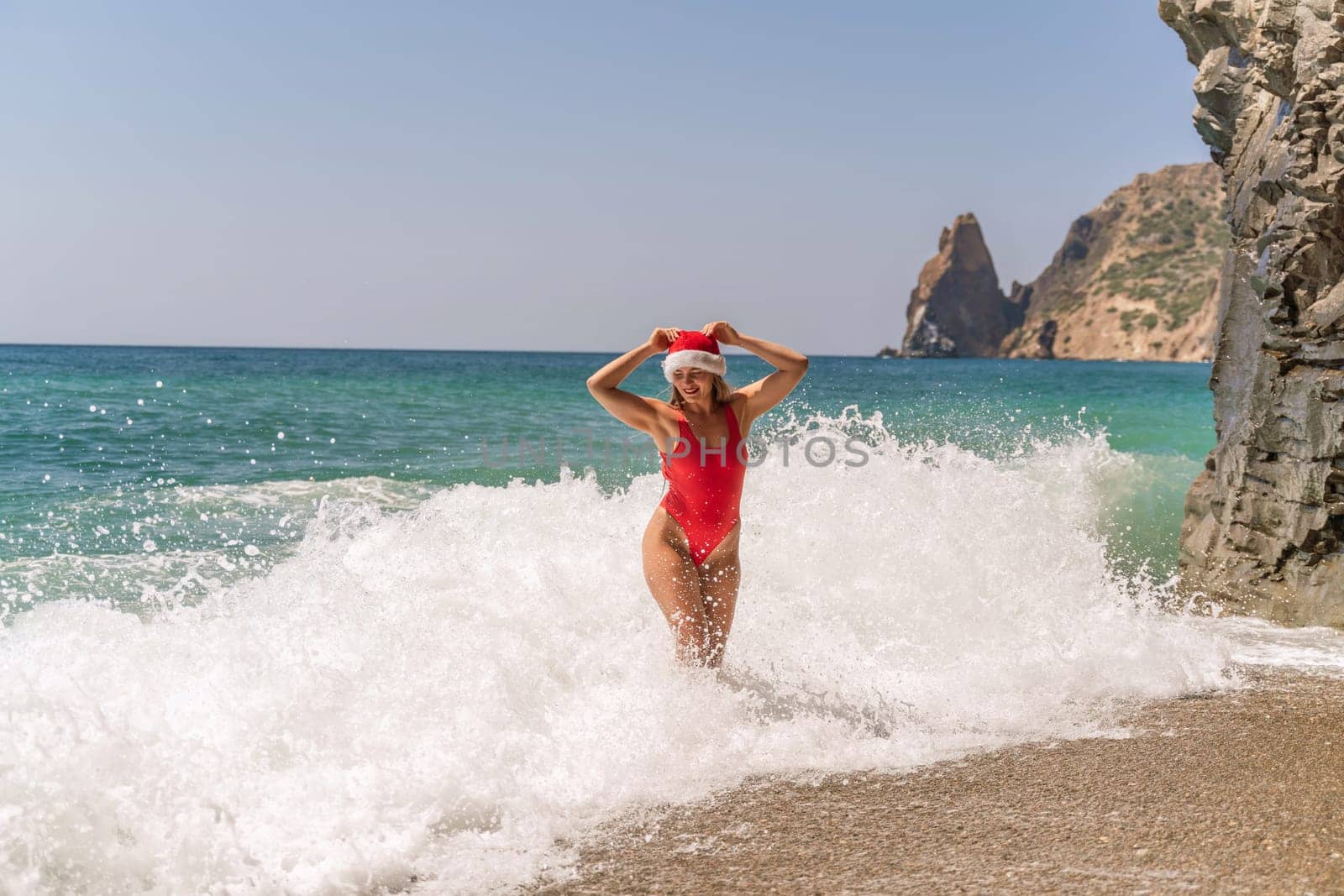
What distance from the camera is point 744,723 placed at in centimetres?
416

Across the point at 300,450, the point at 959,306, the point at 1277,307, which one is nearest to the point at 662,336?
the point at 1277,307

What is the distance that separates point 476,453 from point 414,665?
12393mm

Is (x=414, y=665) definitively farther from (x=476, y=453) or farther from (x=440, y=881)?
(x=476, y=453)

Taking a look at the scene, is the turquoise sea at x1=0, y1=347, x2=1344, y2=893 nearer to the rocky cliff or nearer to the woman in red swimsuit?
the woman in red swimsuit

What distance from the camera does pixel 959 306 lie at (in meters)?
118

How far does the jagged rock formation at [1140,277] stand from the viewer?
8112 centimetres

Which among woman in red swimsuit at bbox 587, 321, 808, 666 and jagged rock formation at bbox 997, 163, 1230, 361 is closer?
woman in red swimsuit at bbox 587, 321, 808, 666

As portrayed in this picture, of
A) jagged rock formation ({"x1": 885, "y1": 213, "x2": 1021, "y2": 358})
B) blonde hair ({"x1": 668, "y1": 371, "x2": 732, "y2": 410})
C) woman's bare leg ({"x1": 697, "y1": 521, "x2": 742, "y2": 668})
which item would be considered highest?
jagged rock formation ({"x1": 885, "y1": 213, "x2": 1021, "y2": 358})

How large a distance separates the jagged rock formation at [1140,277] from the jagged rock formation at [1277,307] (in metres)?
76.6

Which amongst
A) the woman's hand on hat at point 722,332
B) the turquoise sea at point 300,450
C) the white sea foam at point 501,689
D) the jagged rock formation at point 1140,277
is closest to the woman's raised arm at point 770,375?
the woman's hand on hat at point 722,332

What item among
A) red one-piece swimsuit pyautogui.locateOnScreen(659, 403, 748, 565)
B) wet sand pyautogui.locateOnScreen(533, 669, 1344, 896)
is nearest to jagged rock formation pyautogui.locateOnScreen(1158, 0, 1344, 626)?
wet sand pyautogui.locateOnScreen(533, 669, 1344, 896)

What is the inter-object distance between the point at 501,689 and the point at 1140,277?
317ft

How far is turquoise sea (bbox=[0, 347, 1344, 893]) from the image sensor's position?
3.20 m

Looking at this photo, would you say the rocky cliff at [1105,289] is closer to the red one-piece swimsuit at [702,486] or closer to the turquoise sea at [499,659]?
the turquoise sea at [499,659]
